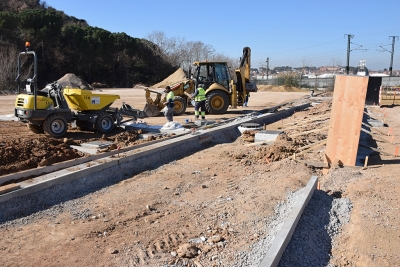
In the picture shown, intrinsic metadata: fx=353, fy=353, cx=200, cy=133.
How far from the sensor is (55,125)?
927 centimetres

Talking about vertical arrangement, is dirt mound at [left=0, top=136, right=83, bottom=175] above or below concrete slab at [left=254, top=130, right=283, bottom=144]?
above

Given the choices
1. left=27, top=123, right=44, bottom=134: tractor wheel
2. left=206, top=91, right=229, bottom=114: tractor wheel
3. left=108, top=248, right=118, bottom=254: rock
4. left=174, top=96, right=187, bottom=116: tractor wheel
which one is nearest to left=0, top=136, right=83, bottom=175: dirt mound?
left=27, top=123, right=44, bottom=134: tractor wheel

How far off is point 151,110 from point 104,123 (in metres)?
4.24

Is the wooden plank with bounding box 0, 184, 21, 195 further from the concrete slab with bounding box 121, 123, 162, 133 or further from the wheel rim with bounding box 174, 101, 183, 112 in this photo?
the wheel rim with bounding box 174, 101, 183, 112

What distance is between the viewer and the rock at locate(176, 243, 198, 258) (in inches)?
153

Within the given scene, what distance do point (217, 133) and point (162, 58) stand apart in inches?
1550

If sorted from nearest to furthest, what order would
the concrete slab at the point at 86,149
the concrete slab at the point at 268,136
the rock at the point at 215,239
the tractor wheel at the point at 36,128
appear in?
1. the rock at the point at 215,239
2. the concrete slab at the point at 86,149
3. the concrete slab at the point at 268,136
4. the tractor wheel at the point at 36,128

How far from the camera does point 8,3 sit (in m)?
Result: 42.3

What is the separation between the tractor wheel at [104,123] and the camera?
32.9 feet

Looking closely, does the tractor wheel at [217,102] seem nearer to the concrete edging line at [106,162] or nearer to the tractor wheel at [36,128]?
the concrete edging line at [106,162]

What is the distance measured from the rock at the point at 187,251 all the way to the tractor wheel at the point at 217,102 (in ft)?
39.4

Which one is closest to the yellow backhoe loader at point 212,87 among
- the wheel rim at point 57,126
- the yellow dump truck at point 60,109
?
the yellow dump truck at point 60,109

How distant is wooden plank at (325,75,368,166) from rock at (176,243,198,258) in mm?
4122

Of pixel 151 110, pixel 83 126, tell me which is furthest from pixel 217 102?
pixel 83 126
